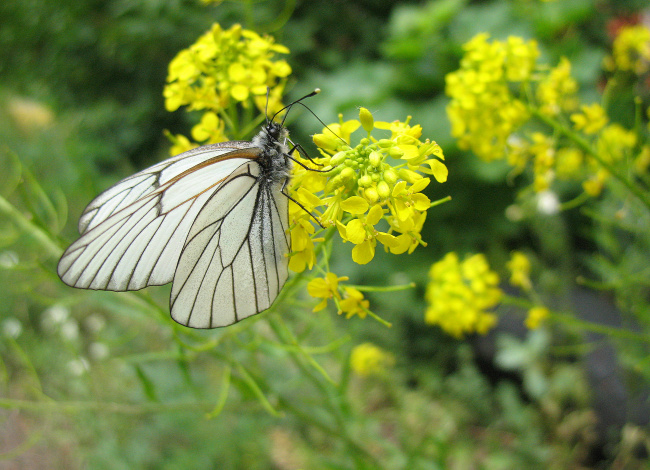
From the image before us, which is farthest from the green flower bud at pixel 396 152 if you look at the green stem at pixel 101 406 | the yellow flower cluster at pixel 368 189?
the green stem at pixel 101 406

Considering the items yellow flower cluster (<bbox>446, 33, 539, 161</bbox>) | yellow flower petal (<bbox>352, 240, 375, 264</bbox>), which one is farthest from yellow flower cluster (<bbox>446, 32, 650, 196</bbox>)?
yellow flower petal (<bbox>352, 240, 375, 264</bbox>)

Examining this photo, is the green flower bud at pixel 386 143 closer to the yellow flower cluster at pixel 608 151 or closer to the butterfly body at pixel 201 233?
the butterfly body at pixel 201 233

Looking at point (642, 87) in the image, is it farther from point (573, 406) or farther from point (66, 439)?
point (66, 439)

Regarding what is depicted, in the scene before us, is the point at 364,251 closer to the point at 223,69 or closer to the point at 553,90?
the point at 223,69

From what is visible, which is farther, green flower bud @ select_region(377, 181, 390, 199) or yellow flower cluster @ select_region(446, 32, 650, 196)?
yellow flower cluster @ select_region(446, 32, 650, 196)

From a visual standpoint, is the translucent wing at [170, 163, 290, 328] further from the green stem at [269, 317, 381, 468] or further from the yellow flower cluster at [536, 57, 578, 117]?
the yellow flower cluster at [536, 57, 578, 117]

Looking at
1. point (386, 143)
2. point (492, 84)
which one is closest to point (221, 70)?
point (386, 143)
